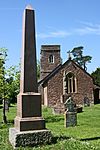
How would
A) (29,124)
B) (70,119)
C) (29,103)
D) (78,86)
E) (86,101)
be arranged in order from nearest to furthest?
1. (29,124)
2. (29,103)
3. (70,119)
4. (86,101)
5. (78,86)

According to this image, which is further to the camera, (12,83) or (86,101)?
(86,101)

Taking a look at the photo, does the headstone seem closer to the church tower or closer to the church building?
the church building

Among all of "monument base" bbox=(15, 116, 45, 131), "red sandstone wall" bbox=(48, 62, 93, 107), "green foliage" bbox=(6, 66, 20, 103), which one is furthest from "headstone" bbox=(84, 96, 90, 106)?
"monument base" bbox=(15, 116, 45, 131)

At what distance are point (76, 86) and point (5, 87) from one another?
2475cm

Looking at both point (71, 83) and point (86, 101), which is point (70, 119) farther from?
point (71, 83)

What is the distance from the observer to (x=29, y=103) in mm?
10836

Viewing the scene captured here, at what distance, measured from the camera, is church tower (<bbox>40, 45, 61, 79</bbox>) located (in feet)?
174

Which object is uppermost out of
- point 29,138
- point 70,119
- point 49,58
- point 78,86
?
point 49,58

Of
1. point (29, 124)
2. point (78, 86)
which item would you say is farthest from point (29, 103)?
point (78, 86)

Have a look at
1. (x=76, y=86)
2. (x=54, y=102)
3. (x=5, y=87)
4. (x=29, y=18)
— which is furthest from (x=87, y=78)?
(x=29, y=18)

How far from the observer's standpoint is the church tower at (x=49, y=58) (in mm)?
53125

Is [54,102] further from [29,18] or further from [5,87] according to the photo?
[29,18]

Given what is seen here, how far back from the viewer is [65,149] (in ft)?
29.7

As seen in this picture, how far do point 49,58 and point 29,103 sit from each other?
43.2 m
